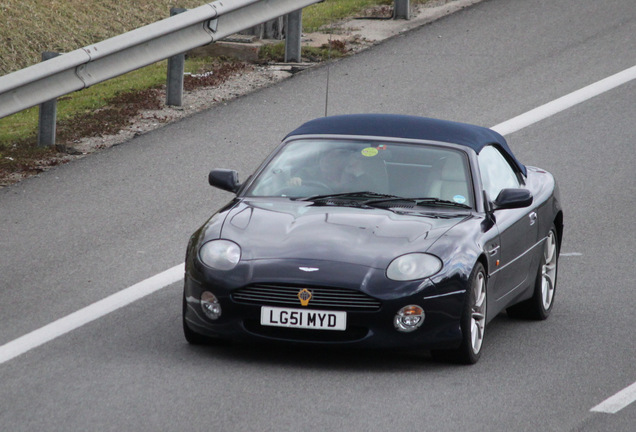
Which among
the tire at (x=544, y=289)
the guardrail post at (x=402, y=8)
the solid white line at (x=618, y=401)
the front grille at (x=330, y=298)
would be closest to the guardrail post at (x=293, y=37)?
the guardrail post at (x=402, y=8)

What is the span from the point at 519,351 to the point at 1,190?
230 inches

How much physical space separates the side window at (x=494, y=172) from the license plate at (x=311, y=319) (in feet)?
5.48

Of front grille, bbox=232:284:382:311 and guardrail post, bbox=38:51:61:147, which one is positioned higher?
front grille, bbox=232:284:382:311

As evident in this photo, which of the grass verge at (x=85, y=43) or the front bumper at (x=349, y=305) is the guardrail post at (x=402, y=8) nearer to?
the grass verge at (x=85, y=43)

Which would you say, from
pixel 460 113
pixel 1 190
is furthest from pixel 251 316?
pixel 460 113

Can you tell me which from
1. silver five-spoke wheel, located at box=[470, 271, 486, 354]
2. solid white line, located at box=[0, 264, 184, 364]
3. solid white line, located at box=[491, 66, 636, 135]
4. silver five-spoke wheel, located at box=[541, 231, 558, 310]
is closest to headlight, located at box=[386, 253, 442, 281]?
silver five-spoke wheel, located at box=[470, 271, 486, 354]

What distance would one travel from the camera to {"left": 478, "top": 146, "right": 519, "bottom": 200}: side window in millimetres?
8672

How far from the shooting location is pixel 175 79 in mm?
14719

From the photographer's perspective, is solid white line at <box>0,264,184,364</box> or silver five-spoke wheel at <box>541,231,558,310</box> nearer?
solid white line at <box>0,264,184,364</box>

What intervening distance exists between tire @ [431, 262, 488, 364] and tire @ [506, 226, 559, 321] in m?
1.13

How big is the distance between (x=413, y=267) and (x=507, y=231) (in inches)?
46.3

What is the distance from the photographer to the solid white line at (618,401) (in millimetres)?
6820

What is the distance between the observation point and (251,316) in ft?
24.4

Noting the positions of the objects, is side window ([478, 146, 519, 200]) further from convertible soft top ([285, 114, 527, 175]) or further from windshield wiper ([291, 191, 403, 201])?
windshield wiper ([291, 191, 403, 201])
